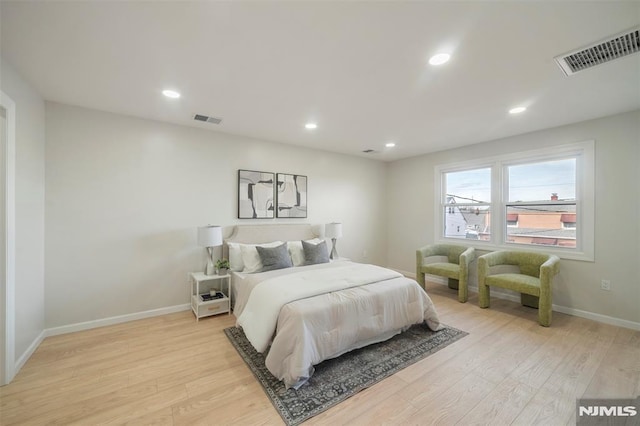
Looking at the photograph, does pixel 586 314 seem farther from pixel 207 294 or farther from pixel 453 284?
pixel 207 294

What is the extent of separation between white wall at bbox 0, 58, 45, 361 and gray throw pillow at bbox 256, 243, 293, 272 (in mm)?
2225

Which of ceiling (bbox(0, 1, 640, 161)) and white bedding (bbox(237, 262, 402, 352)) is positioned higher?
ceiling (bbox(0, 1, 640, 161))

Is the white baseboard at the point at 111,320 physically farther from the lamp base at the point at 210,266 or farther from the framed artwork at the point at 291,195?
A: the framed artwork at the point at 291,195

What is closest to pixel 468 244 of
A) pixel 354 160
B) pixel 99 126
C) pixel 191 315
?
pixel 354 160

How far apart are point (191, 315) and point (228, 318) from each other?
52 cm

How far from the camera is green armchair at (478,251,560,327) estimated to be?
3.06 meters

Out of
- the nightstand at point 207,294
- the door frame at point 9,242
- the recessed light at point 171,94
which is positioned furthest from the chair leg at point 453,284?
the door frame at point 9,242

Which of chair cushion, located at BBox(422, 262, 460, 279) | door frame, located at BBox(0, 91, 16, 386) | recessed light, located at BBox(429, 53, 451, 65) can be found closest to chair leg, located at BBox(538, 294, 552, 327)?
chair cushion, located at BBox(422, 262, 460, 279)

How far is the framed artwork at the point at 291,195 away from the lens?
4.32 m

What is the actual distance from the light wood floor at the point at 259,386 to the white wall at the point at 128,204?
1.61 feet

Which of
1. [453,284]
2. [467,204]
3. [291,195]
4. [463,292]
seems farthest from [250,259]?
[467,204]

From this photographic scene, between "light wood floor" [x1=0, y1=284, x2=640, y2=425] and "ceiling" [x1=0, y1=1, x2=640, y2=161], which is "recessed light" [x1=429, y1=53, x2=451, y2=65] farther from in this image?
"light wood floor" [x1=0, y1=284, x2=640, y2=425]

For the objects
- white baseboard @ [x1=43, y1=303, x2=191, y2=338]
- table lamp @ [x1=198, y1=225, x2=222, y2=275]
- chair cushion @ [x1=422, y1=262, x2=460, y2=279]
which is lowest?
white baseboard @ [x1=43, y1=303, x2=191, y2=338]

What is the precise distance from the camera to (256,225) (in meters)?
4.00
